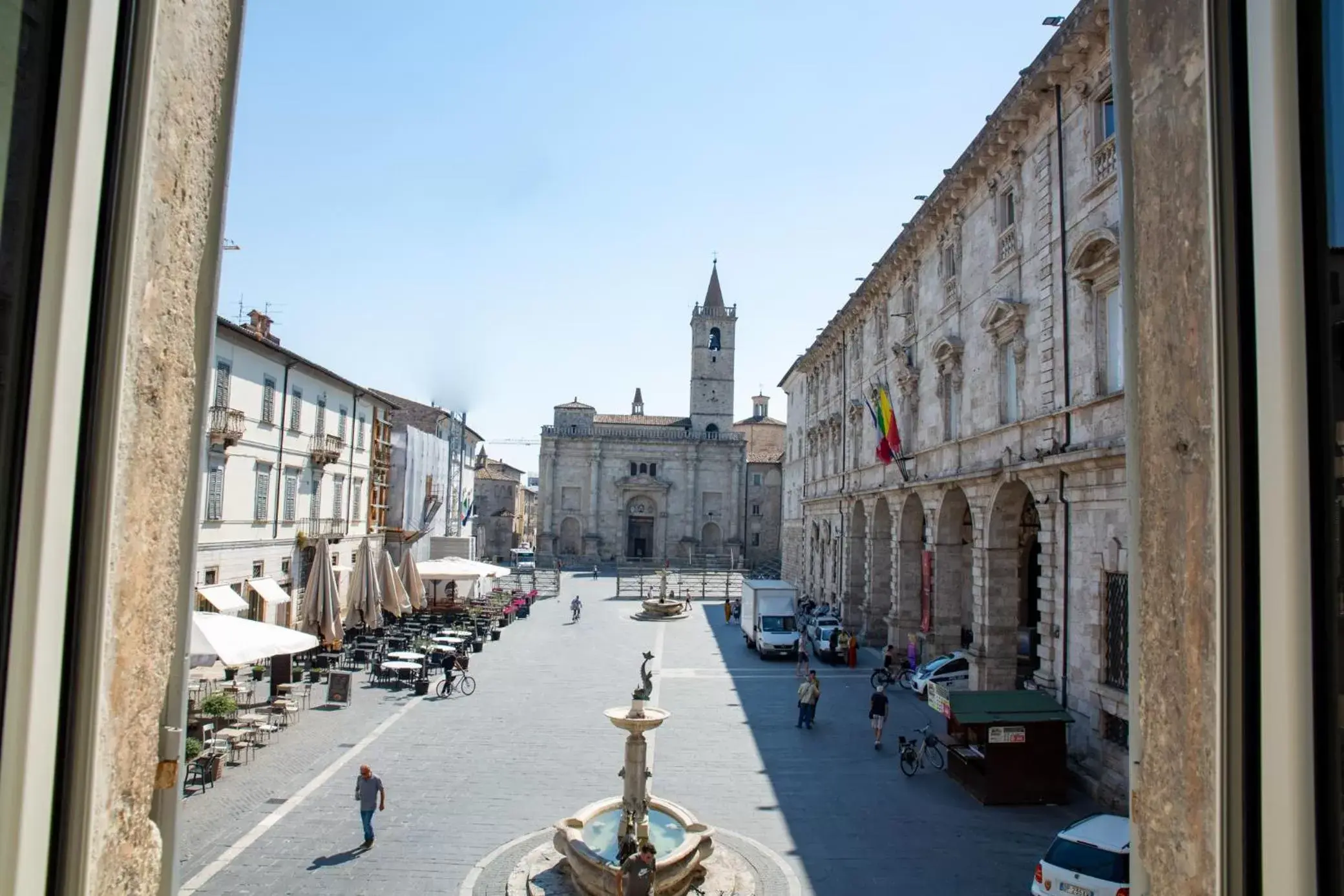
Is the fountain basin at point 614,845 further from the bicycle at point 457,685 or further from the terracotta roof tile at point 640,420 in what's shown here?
the terracotta roof tile at point 640,420

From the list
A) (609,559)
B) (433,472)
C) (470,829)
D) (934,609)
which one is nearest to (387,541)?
(433,472)

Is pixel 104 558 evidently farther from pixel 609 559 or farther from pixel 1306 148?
pixel 609 559

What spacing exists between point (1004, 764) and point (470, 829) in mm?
8185

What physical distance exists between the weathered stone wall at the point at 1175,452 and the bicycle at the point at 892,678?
19083 mm

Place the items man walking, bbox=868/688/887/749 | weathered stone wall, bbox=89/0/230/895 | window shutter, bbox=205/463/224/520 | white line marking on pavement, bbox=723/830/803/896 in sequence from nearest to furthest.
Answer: weathered stone wall, bbox=89/0/230/895
white line marking on pavement, bbox=723/830/803/896
man walking, bbox=868/688/887/749
window shutter, bbox=205/463/224/520

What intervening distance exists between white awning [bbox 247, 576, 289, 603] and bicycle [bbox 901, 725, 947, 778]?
1619 centimetres

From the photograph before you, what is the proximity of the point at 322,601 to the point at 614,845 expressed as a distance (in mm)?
11950

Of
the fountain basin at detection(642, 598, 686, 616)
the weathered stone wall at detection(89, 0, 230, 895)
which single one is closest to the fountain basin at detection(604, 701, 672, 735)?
the weathered stone wall at detection(89, 0, 230, 895)

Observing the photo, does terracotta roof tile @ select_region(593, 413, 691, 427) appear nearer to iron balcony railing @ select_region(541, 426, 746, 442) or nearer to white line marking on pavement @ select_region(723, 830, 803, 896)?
iron balcony railing @ select_region(541, 426, 746, 442)

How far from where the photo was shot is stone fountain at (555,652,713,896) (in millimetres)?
9969

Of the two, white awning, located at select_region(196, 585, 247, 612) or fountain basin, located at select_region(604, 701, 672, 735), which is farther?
white awning, located at select_region(196, 585, 247, 612)

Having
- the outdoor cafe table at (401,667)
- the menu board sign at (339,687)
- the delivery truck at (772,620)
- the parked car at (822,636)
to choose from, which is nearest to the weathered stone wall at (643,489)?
the parked car at (822,636)

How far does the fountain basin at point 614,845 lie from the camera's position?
993 cm

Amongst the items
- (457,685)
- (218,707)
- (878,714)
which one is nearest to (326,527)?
(457,685)
